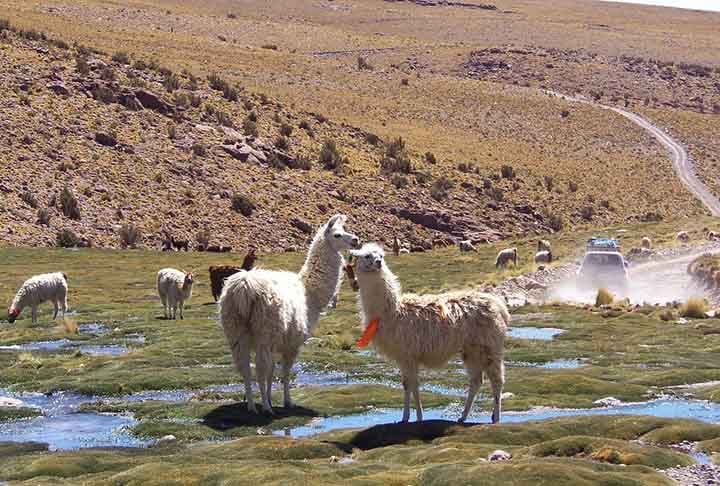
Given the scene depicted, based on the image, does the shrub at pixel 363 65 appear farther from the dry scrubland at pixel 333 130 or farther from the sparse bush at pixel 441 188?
the sparse bush at pixel 441 188

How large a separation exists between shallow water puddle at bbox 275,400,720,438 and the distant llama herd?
21.4 inches

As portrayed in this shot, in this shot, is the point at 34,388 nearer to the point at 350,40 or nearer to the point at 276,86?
the point at 276,86

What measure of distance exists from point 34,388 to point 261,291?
271 inches

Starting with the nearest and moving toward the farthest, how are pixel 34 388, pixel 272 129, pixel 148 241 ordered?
pixel 34 388 → pixel 148 241 → pixel 272 129

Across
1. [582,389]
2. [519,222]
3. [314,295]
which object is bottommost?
[519,222]

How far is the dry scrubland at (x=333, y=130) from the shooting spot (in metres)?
64.8

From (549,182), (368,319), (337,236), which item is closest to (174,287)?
(337,236)

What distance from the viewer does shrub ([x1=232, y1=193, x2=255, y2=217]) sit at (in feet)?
214

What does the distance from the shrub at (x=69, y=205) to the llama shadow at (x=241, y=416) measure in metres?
41.6

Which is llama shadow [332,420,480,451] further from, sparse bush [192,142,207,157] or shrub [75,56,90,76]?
shrub [75,56,90,76]

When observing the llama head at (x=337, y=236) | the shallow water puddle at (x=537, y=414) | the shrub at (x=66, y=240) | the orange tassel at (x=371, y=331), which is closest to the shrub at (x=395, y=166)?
the shrub at (x=66, y=240)

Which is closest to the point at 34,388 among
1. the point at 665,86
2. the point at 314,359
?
the point at 314,359

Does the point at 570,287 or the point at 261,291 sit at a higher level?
the point at 261,291

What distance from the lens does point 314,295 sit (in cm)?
2044
